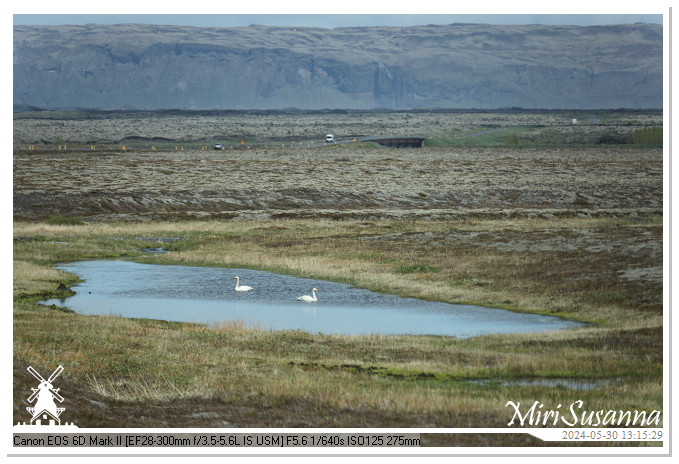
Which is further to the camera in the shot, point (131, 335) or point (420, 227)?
point (420, 227)

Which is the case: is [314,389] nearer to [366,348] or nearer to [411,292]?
[366,348]

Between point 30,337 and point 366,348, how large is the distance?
9347 millimetres

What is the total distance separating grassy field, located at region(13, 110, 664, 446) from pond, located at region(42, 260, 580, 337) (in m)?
1.71

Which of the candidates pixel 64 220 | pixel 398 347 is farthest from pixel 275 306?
pixel 64 220

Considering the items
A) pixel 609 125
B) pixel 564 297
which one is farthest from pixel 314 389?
pixel 609 125

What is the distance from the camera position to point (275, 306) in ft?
116

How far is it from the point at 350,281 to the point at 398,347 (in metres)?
17.6

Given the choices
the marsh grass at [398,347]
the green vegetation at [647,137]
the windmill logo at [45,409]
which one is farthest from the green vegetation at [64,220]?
the green vegetation at [647,137]

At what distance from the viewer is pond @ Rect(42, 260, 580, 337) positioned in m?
30.1

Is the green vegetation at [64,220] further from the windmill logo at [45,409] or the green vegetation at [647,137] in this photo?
the green vegetation at [647,137]

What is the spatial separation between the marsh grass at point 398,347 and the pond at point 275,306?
156 centimetres

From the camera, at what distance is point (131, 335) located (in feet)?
82.8

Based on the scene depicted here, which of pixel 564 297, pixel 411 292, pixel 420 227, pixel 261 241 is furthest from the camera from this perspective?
pixel 420 227

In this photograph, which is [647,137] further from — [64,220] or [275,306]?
[275,306]
